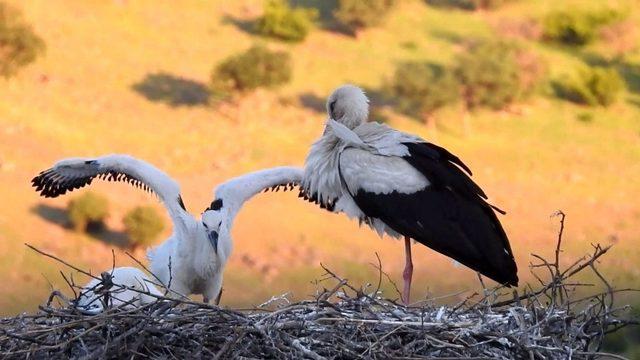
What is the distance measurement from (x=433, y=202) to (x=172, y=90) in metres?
16.6

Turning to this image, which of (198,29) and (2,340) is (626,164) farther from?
(2,340)

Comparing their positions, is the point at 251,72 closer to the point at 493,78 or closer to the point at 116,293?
the point at 493,78

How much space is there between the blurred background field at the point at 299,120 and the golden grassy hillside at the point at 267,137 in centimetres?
3

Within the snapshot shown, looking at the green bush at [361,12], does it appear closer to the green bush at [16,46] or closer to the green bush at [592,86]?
the green bush at [592,86]

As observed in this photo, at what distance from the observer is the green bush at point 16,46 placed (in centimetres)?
2164

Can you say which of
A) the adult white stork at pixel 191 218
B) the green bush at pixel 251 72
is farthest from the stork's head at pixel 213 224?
the green bush at pixel 251 72

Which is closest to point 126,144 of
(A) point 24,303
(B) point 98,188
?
(B) point 98,188

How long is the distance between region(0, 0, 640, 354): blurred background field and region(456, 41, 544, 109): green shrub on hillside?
0.23ft

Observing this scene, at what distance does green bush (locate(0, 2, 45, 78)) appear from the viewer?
21641mm

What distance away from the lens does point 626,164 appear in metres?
21.3

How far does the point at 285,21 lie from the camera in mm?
24266

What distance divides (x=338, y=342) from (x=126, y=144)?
15.2 m

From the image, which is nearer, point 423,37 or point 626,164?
point 626,164

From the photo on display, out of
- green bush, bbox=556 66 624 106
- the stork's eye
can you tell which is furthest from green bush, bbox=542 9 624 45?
the stork's eye
